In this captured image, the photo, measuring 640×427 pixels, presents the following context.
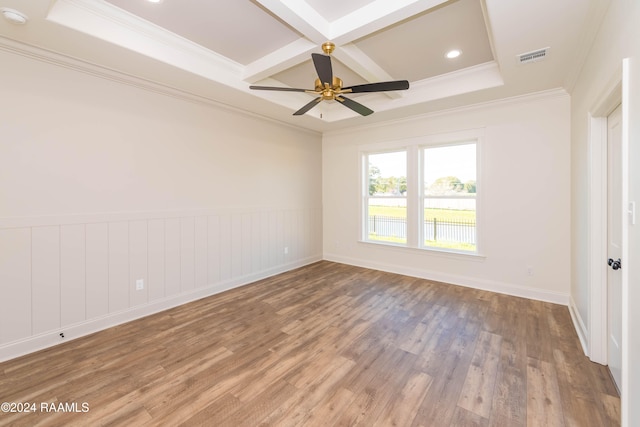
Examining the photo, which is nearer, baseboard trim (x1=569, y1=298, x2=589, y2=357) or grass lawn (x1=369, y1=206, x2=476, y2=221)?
baseboard trim (x1=569, y1=298, x2=589, y2=357)

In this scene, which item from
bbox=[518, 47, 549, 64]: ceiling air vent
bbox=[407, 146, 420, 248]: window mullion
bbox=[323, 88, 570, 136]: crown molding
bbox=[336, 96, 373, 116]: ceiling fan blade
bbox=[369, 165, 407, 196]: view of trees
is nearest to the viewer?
bbox=[518, 47, 549, 64]: ceiling air vent

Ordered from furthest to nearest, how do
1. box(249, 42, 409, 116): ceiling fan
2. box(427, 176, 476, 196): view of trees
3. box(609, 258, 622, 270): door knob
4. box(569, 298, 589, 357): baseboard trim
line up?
box(427, 176, 476, 196): view of trees
box(569, 298, 589, 357): baseboard trim
box(249, 42, 409, 116): ceiling fan
box(609, 258, 622, 270): door knob

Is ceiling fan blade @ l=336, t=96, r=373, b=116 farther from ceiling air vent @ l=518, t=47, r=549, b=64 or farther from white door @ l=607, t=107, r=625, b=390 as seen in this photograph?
white door @ l=607, t=107, r=625, b=390

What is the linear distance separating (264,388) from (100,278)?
7.36ft

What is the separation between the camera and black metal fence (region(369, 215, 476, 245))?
4.32 m

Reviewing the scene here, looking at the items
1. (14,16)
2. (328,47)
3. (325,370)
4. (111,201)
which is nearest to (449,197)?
(328,47)

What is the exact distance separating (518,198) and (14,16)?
557 cm

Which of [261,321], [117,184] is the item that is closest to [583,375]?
[261,321]

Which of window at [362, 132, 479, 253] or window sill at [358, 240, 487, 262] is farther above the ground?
window at [362, 132, 479, 253]

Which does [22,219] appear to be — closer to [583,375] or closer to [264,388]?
[264,388]

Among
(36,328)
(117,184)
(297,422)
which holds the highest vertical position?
(117,184)

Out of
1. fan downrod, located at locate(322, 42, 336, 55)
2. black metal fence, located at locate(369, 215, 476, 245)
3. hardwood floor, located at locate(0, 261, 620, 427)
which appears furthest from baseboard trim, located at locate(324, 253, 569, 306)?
fan downrod, located at locate(322, 42, 336, 55)

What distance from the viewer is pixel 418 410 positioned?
5.92 ft

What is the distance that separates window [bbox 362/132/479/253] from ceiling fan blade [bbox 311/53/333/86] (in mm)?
2724
